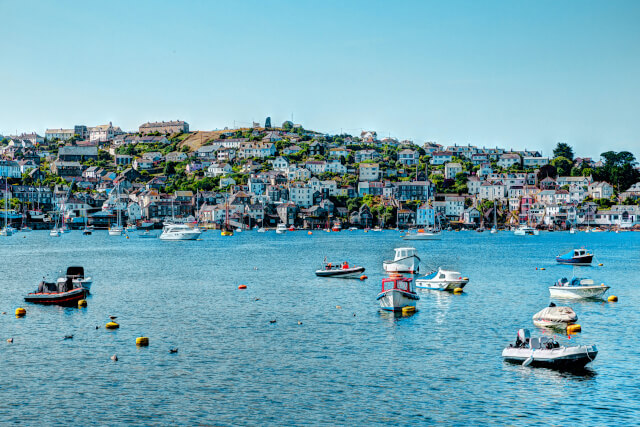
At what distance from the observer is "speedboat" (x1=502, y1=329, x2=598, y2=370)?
1409 inches

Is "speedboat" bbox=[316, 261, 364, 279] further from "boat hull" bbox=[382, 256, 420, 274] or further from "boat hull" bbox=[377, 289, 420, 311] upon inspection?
"boat hull" bbox=[377, 289, 420, 311]

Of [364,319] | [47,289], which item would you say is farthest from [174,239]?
[364,319]

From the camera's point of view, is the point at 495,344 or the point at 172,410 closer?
the point at 172,410

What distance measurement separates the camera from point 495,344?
4131 cm

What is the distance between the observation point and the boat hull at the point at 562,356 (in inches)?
1407

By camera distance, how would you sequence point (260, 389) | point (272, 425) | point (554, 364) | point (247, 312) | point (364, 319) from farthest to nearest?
point (247, 312), point (364, 319), point (554, 364), point (260, 389), point (272, 425)

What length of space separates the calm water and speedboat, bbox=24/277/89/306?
146 centimetres

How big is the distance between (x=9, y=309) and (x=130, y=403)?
2796 cm

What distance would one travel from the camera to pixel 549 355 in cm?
3606

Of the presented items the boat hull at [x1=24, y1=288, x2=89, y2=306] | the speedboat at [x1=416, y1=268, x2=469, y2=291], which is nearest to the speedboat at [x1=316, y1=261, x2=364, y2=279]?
the speedboat at [x1=416, y1=268, x2=469, y2=291]

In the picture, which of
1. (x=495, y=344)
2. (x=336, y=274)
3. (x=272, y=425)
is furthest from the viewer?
(x=336, y=274)

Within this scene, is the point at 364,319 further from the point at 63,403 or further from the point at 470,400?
the point at 63,403

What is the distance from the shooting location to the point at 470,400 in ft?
101

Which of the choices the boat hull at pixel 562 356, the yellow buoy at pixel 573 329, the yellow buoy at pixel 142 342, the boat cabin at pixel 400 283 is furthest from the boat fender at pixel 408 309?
the yellow buoy at pixel 142 342
